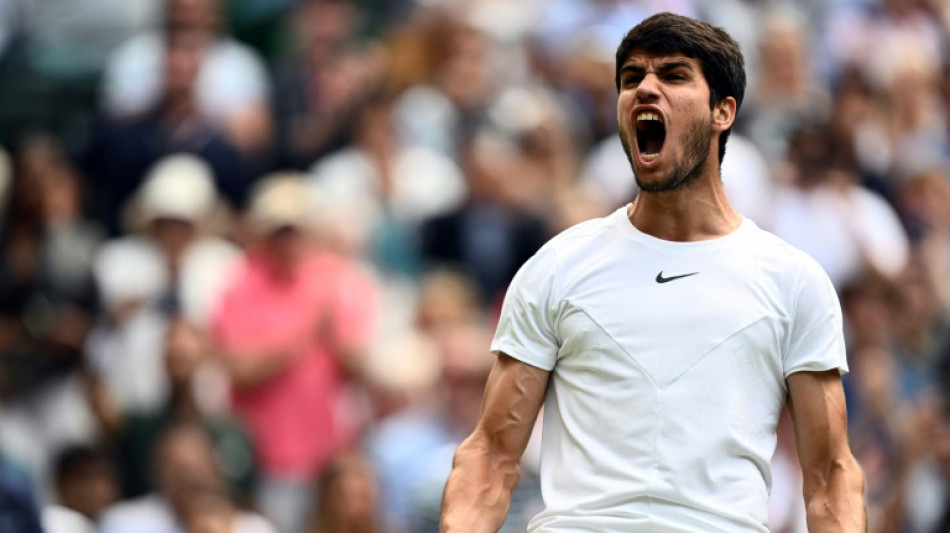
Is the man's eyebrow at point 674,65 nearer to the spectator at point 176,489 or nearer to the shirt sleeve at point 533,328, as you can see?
the shirt sleeve at point 533,328

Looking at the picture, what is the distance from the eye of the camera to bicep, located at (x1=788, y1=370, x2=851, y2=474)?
5102mm

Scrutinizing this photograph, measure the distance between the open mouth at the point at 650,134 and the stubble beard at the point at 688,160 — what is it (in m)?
0.05

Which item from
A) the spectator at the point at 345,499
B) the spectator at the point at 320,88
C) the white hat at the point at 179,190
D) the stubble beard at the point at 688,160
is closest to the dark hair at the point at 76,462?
the spectator at the point at 345,499

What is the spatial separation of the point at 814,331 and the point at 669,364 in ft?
1.27

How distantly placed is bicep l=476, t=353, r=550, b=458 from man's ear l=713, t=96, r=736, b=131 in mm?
808

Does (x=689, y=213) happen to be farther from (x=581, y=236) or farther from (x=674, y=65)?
(x=674, y=65)

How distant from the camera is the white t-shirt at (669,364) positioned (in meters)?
5.07

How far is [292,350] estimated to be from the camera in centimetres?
960

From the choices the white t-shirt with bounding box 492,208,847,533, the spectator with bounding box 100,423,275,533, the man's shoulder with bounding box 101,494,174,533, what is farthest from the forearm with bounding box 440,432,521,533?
the man's shoulder with bounding box 101,494,174,533

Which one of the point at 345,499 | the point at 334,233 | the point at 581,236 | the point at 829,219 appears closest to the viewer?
the point at 581,236

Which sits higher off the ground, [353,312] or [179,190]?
[179,190]

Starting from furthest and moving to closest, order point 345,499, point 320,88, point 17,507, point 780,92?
point 780,92 → point 320,88 → point 345,499 → point 17,507

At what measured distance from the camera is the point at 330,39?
37.8 ft

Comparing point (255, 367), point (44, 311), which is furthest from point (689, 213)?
point (44, 311)
